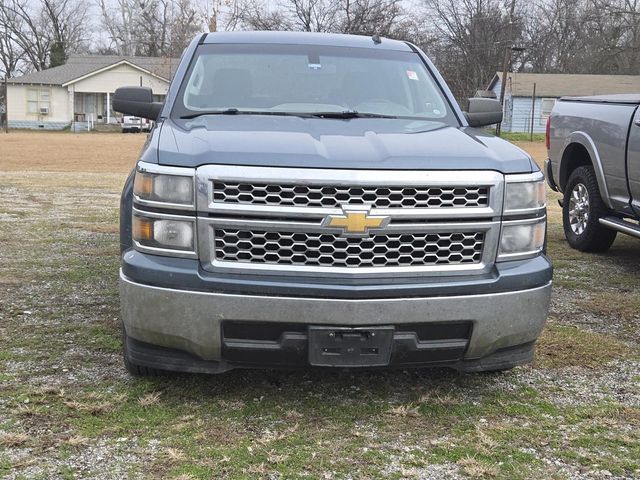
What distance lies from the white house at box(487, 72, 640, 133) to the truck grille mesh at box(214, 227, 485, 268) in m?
49.0

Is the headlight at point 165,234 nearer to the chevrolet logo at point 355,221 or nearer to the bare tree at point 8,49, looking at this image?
the chevrolet logo at point 355,221

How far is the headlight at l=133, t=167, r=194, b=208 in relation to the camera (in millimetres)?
3076

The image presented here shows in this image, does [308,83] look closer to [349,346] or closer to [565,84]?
[349,346]

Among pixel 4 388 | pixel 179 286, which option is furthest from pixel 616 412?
pixel 4 388

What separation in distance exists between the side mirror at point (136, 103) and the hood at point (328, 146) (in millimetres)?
899

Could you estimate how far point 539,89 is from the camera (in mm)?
50094

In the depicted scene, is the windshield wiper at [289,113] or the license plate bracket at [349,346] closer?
the license plate bracket at [349,346]

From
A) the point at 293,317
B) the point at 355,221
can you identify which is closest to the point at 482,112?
the point at 355,221

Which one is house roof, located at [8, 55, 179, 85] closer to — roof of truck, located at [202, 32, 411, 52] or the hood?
roof of truck, located at [202, 32, 411, 52]

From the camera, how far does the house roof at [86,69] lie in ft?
173

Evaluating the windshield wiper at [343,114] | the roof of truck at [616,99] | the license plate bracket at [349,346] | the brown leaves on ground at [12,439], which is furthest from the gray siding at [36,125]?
the license plate bracket at [349,346]

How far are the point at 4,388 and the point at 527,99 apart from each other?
50634 millimetres

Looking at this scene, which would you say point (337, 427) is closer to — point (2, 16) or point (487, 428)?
point (487, 428)

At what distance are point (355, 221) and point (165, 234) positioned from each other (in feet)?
2.63
